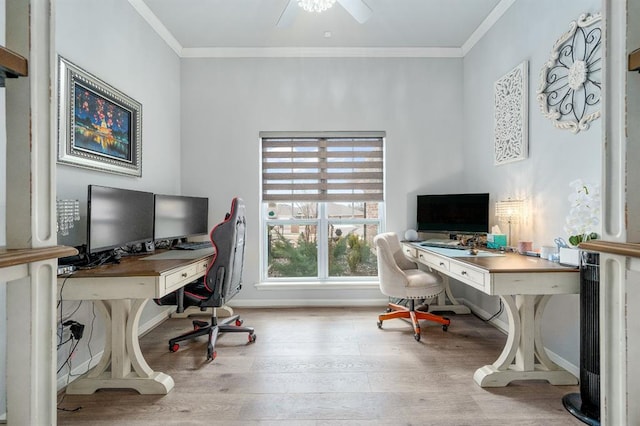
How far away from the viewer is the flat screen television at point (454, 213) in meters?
3.08

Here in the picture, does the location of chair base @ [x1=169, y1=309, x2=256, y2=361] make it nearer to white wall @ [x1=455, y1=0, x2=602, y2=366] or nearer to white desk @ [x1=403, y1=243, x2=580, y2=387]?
white desk @ [x1=403, y1=243, x2=580, y2=387]

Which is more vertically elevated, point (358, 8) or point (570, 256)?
point (358, 8)

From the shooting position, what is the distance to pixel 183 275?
219 centimetres

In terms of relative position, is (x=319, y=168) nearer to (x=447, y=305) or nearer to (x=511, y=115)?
(x=511, y=115)

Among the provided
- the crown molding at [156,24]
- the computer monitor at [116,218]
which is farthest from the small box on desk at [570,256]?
the crown molding at [156,24]

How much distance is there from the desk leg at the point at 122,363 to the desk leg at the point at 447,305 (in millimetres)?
2613

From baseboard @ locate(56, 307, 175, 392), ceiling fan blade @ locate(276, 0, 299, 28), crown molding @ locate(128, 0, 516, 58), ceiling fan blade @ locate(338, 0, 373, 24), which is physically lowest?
baseboard @ locate(56, 307, 175, 392)

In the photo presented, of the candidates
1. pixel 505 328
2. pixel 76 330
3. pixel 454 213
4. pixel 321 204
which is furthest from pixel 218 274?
pixel 505 328

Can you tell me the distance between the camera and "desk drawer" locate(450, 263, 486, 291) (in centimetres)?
206

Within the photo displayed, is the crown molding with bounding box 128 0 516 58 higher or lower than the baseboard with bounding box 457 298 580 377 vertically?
higher

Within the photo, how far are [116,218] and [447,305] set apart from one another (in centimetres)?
319

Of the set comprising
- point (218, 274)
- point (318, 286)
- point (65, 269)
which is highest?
point (65, 269)

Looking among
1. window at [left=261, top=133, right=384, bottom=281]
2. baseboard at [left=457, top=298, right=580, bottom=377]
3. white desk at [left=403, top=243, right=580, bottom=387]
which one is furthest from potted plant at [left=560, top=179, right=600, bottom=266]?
window at [left=261, top=133, right=384, bottom=281]

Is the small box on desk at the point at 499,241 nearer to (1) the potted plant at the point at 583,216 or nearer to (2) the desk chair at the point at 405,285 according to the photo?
(2) the desk chair at the point at 405,285
